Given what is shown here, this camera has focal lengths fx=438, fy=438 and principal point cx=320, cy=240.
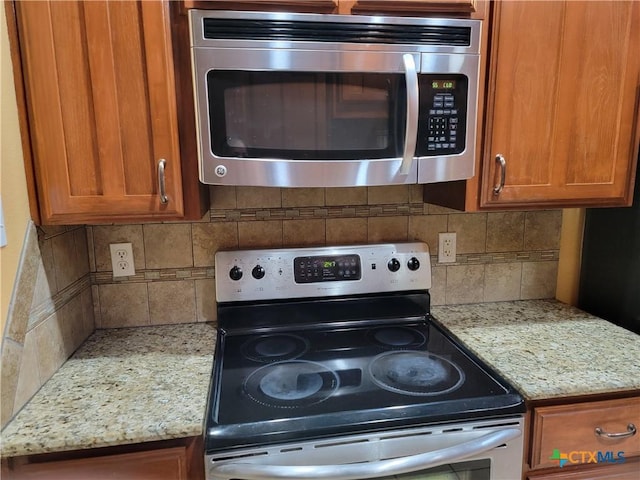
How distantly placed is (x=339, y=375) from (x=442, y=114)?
748 mm

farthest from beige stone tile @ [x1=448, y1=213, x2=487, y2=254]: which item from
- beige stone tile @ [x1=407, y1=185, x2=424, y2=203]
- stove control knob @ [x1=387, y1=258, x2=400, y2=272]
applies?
stove control knob @ [x1=387, y1=258, x2=400, y2=272]

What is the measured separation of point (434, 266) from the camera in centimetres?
162

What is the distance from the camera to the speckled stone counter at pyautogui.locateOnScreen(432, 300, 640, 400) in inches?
43.2

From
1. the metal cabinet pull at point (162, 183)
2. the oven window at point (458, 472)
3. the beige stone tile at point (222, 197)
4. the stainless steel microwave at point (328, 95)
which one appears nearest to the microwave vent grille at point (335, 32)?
the stainless steel microwave at point (328, 95)

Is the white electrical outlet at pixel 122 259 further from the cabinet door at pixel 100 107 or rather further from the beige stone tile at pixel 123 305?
the cabinet door at pixel 100 107

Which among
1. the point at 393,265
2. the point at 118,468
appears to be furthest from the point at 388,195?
the point at 118,468

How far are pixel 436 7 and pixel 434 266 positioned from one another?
0.87 metres

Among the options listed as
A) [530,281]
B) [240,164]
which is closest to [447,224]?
[530,281]

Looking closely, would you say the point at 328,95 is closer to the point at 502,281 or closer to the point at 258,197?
the point at 258,197

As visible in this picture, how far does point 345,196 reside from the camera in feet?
5.02

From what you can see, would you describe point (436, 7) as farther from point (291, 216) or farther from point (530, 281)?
point (530, 281)

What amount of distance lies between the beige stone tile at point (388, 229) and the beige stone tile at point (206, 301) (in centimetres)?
58

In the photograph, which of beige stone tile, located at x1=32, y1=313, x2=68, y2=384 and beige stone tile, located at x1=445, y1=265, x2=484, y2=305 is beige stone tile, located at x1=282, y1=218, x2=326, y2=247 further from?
beige stone tile, located at x1=32, y1=313, x2=68, y2=384

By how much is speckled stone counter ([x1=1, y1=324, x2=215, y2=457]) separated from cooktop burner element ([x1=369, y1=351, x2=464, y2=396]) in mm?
467
